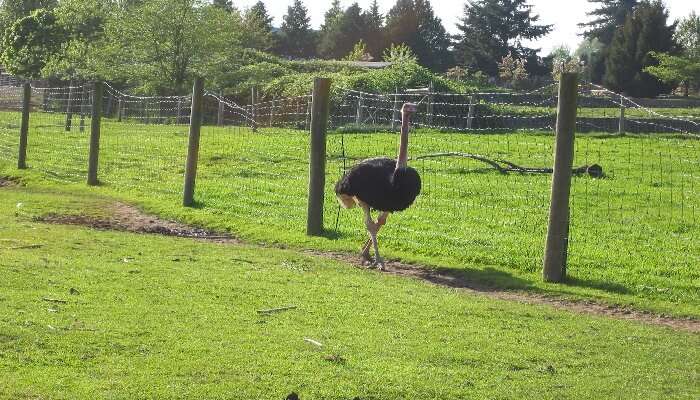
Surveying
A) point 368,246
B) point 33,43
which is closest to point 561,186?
point 368,246

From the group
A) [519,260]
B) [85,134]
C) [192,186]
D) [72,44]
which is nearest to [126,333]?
[519,260]

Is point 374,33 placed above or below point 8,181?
above

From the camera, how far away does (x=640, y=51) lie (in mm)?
61750

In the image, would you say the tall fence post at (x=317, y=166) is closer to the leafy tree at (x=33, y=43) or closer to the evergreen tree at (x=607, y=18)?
the leafy tree at (x=33, y=43)

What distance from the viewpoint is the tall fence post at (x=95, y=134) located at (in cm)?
2080

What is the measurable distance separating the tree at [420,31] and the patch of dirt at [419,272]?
69.9 meters

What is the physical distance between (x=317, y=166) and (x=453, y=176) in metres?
7.12

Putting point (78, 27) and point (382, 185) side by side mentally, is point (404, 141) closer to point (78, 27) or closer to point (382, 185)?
point (382, 185)

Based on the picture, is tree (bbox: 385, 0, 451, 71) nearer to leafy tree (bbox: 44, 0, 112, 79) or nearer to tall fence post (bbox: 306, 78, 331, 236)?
leafy tree (bbox: 44, 0, 112, 79)

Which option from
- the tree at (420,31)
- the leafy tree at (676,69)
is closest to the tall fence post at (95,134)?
the leafy tree at (676,69)

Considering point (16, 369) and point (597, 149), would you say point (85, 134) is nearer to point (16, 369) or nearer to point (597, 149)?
point (597, 149)

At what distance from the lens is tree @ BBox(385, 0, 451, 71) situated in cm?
8656

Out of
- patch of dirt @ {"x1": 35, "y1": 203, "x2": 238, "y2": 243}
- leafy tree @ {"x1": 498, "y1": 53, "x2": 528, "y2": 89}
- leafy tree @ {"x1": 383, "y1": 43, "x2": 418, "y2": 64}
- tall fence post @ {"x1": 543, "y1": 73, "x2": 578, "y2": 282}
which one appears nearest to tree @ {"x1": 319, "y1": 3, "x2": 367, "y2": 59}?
leafy tree @ {"x1": 383, "y1": 43, "x2": 418, "y2": 64}

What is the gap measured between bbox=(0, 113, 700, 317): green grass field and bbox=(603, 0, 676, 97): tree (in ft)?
110
